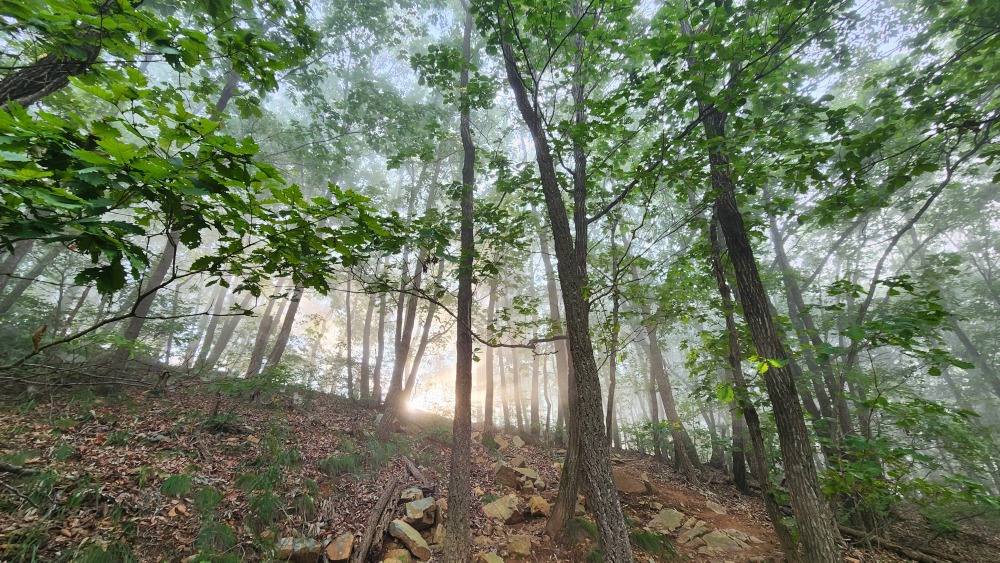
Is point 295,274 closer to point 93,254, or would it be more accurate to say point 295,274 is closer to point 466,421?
point 93,254

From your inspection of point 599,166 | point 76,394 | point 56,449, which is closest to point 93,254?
point 599,166

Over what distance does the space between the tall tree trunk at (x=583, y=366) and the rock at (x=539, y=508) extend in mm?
3195

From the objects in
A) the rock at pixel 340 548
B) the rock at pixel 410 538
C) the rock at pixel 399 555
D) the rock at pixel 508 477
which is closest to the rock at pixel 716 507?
the rock at pixel 508 477

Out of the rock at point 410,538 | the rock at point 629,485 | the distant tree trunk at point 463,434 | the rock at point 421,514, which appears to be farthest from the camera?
the rock at point 629,485

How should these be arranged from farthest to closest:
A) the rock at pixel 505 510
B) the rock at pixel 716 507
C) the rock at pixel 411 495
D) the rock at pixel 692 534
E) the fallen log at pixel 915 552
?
1. the rock at pixel 716 507
2. the rock at pixel 505 510
3. the rock at pixel 411 495
4. the rock at pixel 692 534
5. the fallen log at pixel 915 552

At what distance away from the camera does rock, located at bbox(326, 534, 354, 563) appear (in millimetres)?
4676

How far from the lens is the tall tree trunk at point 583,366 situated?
3.25 metres

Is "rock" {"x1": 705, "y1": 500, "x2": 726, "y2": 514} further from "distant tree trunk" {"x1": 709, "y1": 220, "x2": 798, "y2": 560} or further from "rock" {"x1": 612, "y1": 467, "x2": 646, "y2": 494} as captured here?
"distant tree trunk" {"x1": 709, "y1": 220, "x2": 798, "y2": 560}

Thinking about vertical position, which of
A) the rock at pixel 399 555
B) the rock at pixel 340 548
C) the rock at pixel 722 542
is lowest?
the rock at pixel 722 542

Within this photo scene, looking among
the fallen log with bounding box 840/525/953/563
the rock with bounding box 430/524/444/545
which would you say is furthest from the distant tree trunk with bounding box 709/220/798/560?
the rock with bounding box 430/524/444/545

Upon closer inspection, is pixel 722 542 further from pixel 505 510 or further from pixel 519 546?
pixel 505 510

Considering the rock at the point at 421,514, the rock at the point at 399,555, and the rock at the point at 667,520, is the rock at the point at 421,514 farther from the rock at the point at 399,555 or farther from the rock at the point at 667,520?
the rock at the point at 667,520

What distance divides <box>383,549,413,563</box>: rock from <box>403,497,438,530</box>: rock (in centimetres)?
53

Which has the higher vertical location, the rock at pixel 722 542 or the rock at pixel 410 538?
the rock at pixel 410 538
